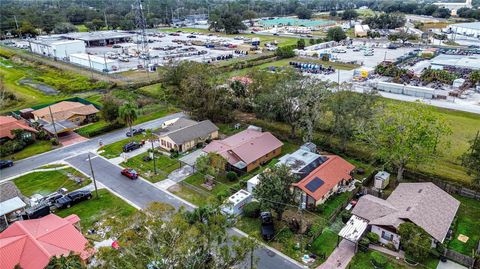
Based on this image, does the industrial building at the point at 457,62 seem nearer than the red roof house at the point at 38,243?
No

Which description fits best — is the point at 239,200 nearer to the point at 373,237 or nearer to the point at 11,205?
the point at 373,237

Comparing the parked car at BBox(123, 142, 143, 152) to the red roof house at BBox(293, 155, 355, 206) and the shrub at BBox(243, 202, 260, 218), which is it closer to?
the shrub at BBox(243, 202, 260, 218)

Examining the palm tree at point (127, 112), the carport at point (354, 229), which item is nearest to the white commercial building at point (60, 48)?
the palm tree at point (127, 112)

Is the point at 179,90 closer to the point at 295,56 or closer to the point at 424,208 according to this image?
the point at 424,208

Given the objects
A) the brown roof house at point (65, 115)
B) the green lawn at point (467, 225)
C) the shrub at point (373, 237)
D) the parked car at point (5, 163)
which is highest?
the brown roof house at point (65, 115)

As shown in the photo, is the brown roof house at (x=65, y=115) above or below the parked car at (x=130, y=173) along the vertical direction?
above

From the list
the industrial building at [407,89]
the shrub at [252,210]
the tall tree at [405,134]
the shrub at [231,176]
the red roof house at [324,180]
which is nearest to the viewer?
the shrub at [252,210]

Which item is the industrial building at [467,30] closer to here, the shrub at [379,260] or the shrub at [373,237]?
the shrub at [373,237]

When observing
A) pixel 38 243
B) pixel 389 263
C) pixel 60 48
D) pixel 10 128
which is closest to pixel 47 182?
pixel 38 243
